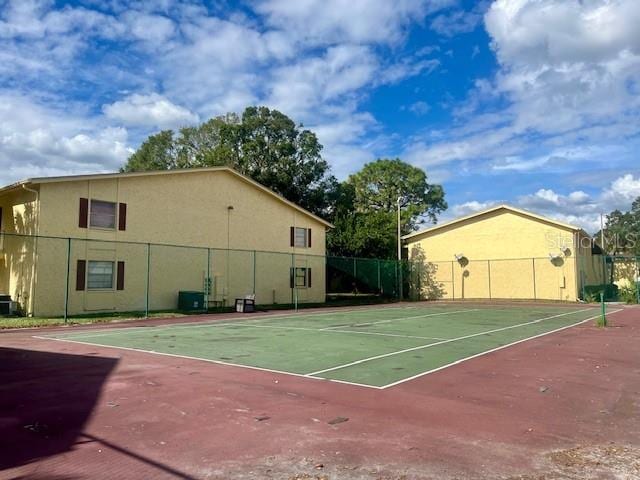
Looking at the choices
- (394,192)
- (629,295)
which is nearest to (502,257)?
(629,295)

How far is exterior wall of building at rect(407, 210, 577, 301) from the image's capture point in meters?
34.5

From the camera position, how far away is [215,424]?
639 centimetres

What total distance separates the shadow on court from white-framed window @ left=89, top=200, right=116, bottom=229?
13417mm

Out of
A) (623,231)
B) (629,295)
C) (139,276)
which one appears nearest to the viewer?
(139,276)

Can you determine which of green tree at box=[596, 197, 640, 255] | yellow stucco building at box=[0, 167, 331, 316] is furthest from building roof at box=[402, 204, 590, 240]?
green tree at box=[596, 197, 640, 255]

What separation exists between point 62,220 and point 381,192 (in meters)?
40.6

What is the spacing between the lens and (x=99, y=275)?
79.2 feet

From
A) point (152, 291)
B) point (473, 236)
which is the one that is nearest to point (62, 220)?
point (152, 291)

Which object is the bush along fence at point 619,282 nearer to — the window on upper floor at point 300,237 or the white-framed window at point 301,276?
the white-framed window at point 301,276

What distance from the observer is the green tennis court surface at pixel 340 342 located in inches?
405

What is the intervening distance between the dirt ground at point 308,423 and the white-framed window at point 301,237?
968 inches

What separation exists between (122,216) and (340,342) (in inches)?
606

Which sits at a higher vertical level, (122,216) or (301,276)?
(122,216)

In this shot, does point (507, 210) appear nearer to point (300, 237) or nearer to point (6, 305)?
point (300, 237)
